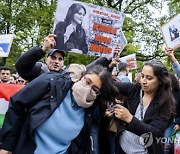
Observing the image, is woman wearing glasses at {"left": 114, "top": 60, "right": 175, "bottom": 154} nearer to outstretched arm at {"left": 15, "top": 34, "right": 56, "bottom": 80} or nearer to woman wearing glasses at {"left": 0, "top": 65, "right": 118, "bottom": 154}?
woman wearing glasses at {"left": 0, "top": 65, "right": 118, "bottom": 154}

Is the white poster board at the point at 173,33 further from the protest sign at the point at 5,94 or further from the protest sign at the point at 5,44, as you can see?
the protest sign at the point at 5,44

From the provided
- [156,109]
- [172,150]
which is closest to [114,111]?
[156,109]

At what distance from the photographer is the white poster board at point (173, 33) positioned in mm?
5004

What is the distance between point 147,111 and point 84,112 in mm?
700

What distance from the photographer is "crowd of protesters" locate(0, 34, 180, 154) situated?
8.29 feet

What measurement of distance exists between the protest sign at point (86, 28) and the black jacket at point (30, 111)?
4.27ft

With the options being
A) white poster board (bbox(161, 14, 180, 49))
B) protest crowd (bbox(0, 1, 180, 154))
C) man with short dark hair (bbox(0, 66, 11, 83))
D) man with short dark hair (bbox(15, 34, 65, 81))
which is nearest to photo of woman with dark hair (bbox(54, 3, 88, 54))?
man with short dark hair (bbox(15, 34, 65, 81))

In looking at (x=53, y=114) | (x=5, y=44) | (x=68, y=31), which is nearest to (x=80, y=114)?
(x=53, y=114)

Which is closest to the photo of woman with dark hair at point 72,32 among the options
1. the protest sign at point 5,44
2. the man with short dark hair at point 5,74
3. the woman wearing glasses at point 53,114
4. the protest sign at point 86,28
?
the protest sign at point 86,28

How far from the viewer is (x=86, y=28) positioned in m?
4.17

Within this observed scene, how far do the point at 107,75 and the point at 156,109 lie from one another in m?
0.65

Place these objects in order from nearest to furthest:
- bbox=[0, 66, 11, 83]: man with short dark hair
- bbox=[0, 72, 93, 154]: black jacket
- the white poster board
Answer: bbox=[0, 72, 93, 154]: black jacket < the white poster board < bbox=[0, 66, 11, 83]: man with short dark hair

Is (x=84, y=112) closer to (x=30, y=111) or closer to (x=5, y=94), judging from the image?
(x=30, y=111)

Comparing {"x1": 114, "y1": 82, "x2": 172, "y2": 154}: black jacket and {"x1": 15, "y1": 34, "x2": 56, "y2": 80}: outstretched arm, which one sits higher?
{"x1": 15, "y1": 34, "x2": 56, "y2": 80}: outstretched arm
